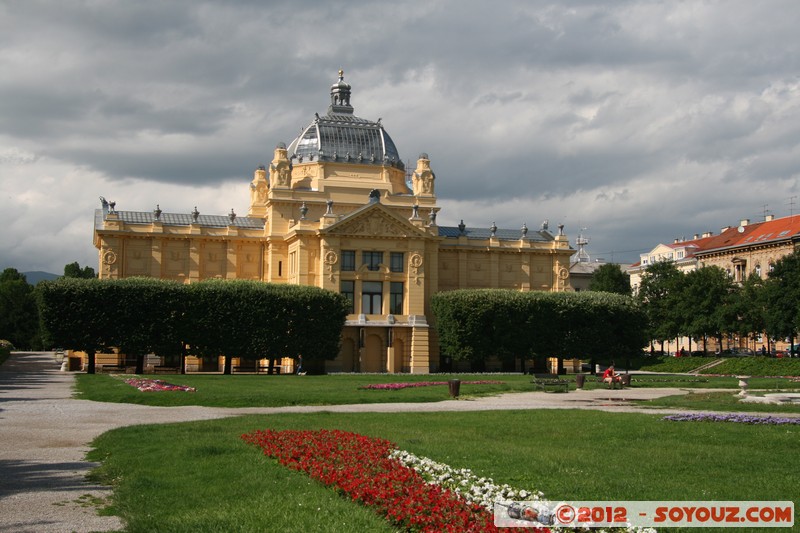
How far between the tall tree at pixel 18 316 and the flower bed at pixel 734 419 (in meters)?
145

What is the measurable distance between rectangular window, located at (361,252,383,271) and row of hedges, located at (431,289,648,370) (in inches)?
371

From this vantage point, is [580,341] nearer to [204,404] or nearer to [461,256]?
[461,256]

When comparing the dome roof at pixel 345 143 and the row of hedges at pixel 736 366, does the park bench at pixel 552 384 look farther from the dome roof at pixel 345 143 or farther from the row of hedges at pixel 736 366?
the dome roof at pixel 345 143

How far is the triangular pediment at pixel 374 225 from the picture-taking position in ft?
292

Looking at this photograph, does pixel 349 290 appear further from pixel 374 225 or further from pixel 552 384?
pixel 552 384

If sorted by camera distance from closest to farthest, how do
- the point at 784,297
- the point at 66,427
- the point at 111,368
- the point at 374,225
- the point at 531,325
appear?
the point at 66,427, the point at 111,368, the point at 531,325, the point at 784,297, the point at 374,225

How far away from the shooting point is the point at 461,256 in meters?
99.7

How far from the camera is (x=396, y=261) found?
9119cm

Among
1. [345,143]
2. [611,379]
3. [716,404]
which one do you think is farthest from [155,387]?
[345,143]

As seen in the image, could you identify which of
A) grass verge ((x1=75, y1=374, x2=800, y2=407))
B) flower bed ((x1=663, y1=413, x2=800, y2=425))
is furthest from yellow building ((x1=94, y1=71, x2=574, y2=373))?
flower bed ((x1=663, y1=413, x2=800, y2=425))

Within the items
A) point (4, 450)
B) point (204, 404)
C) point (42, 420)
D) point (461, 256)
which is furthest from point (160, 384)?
point (461, 256)

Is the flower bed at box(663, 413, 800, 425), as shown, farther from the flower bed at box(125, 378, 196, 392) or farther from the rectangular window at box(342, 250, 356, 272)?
the rectangular window at box(342, 250, 356, 272)

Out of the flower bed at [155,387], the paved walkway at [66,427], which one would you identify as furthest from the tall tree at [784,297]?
the flower bed at [155,387]

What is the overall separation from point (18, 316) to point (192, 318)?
99.0 metres
